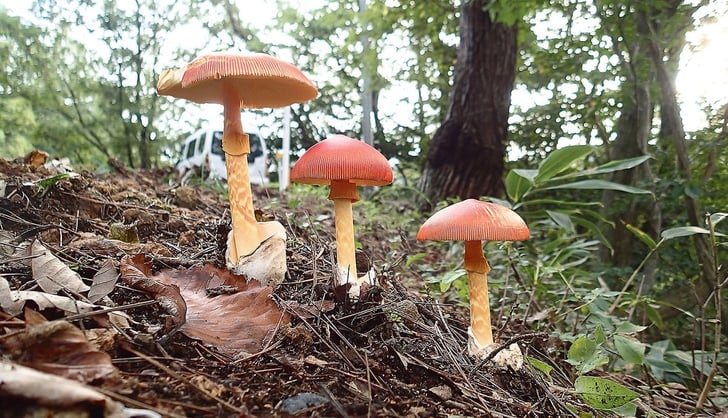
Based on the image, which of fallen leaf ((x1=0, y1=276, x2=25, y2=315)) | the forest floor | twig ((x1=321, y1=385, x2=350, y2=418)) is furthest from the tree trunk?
fallen leaf ((x1=0, y1=276, x2=25, y2=315))

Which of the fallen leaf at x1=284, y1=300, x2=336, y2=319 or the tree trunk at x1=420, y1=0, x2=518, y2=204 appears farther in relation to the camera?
the tree trunk at x1=420, y1=0, x2=518, y2=204

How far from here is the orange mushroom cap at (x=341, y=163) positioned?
5.59 ft

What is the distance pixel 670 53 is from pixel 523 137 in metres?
2.71

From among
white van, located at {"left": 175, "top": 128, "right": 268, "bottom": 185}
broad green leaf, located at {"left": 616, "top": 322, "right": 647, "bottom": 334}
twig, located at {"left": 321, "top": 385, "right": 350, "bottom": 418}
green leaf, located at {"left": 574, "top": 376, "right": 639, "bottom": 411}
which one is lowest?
green leaf, located at {"left": 574, "top": 376, "right": 639, "bottom": 411}

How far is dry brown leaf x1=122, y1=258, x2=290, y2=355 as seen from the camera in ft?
4.36

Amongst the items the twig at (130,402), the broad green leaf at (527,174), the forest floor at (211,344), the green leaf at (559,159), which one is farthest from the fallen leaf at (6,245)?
the green leaf at (559,159)

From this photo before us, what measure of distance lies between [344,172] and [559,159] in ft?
5.78

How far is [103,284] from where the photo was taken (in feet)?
4.44

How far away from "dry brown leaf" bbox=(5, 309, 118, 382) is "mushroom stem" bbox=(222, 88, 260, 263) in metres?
0.92

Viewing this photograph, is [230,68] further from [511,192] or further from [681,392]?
[681,392]

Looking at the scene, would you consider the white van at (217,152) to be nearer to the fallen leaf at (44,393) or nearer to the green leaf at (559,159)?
the green leaf at (559,159)

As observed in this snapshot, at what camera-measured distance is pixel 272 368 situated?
125 cm

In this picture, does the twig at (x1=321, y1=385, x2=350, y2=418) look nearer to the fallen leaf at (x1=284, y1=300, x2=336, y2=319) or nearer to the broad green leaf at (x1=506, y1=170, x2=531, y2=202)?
the fallen leaf at (x1=284, y1=300, x2=336, y2=319)

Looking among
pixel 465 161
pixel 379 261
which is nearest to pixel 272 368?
pixel 379 261
